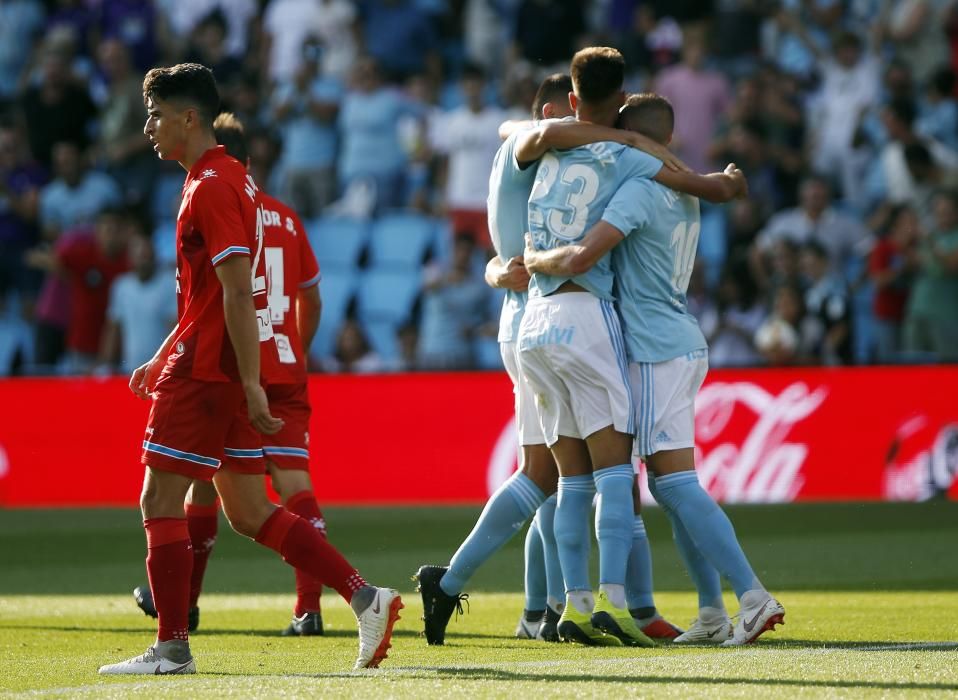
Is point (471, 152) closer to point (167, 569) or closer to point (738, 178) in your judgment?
point (738, 178)

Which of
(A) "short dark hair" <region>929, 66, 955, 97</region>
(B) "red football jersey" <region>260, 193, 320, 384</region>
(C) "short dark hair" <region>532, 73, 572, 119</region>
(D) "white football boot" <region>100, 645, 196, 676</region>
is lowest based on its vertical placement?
(D) "white football boot" <region>100, 645, 196, 676</region>

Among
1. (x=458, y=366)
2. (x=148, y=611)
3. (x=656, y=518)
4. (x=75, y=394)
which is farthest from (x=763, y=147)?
(x=148, y=611)

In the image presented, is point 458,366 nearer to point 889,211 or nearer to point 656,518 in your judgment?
point 656,518

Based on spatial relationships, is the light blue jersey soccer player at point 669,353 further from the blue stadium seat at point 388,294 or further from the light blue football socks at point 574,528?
the blue stadium seat at point 388,294

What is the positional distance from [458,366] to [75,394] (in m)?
3.49

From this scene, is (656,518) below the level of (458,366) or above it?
below

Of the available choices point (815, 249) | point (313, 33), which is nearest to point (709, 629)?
point (815, 249)

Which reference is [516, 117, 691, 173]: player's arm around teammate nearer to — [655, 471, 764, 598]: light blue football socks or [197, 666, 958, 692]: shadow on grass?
[655, 471, 764, 598]: light blue football socks

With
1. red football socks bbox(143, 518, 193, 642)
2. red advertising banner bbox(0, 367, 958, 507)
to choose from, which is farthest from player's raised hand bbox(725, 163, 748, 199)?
red advertising banner bbox(0, 367, 958, 507)

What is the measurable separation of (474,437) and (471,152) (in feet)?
14.6

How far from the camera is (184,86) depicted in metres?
5.84

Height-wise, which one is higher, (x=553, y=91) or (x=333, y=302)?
(x=553, y=91)

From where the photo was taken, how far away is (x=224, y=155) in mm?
5863

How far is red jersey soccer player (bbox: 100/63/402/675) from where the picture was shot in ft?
18.5
